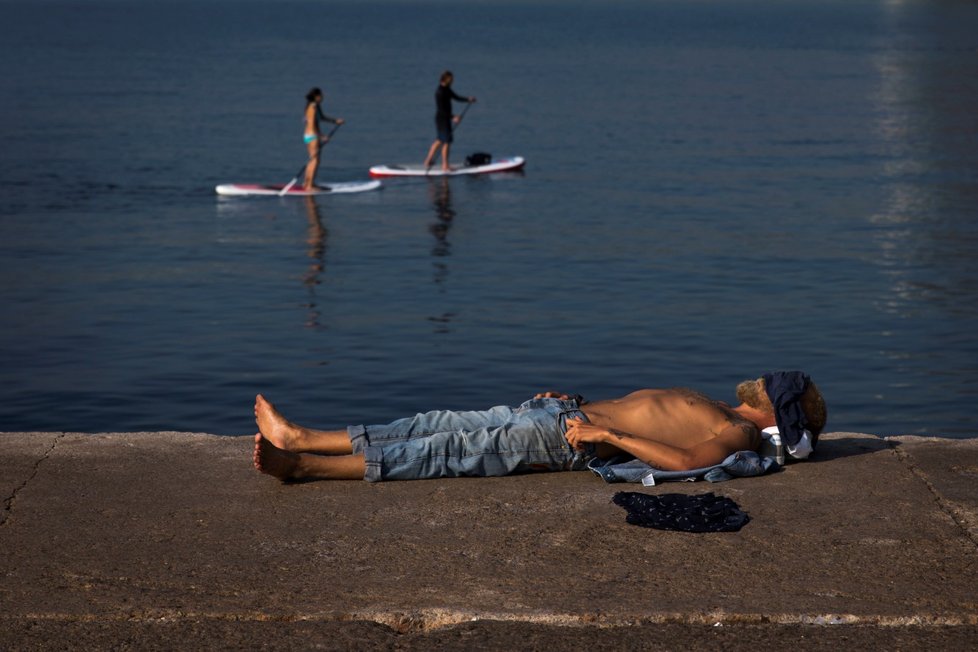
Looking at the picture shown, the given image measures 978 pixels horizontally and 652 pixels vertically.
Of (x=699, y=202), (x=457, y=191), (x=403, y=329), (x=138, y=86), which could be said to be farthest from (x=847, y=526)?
(x=138, y=86)

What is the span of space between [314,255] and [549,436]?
549 inches

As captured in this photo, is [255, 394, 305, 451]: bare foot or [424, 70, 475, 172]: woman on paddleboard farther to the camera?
[424, 70, 475, 172]: woman on paddleboard

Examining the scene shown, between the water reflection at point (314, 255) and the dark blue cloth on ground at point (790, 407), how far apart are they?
9654 mm

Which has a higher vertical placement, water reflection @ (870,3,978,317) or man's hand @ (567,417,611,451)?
man's hand @ (567,417,611,451)

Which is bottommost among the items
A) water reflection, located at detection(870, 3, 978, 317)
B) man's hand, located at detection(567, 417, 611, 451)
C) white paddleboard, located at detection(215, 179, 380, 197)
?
white paddleboard, located at detection(215, 179, 380, 197)

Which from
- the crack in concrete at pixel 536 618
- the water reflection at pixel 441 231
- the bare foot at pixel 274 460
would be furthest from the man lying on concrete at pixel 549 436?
the water reflection at pixel 441 231

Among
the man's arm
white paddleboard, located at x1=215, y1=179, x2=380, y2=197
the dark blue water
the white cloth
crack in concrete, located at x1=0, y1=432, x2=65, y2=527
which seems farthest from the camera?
white paddleboard, located at x1=215, y1=179, x2=380, y2=197

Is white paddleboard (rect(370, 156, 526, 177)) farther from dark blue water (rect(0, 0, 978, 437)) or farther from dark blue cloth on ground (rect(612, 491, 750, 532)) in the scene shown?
dark blue cloth on ground (rect(612, 491, 750, 532))

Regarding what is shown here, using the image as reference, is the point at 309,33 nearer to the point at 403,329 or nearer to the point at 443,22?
the point at 443,22

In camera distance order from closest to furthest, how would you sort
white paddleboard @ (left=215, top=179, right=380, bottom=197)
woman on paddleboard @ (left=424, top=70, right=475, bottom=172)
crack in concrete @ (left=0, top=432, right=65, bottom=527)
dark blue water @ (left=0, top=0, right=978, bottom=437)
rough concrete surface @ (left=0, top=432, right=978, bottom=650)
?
rough concrete surface @ (left=0, top=432, right=978, bottom=650) → crack in concrete @ (left=0, top=432, right=65, bottom=527) → dark blue water @ (left=0, top=0, right=978, bottom=437) → white paddleboard @ (left=215, top=179, right=380, bottom=197) → woman on paddleboard @ (left=424, top=70, right=475, bottom=172)

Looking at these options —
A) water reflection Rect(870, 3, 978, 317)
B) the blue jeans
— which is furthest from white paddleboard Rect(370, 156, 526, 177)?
the blue jeans

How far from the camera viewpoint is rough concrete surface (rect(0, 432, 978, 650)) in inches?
171

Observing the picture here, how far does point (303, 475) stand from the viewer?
19.1 ft

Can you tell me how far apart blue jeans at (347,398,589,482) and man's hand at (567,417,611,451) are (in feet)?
0.26
